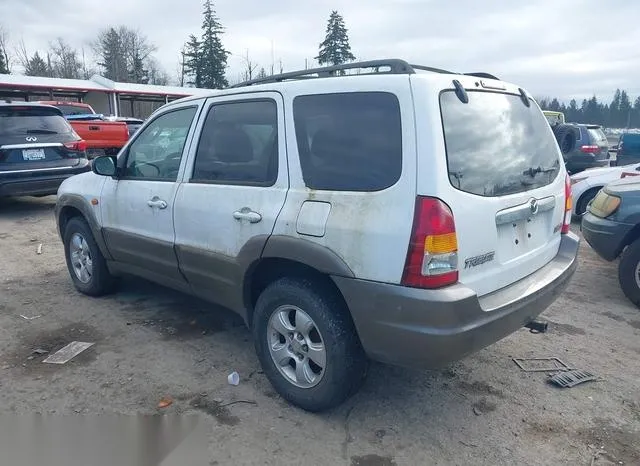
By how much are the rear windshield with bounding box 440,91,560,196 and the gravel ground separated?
4.44 feet

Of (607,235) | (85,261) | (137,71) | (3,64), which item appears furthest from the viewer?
(137,71)

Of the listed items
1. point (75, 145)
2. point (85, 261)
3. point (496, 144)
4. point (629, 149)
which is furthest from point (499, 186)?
point (629, 149)

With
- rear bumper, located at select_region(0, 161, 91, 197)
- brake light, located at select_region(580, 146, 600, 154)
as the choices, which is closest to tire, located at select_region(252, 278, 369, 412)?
rear bumper, located at select_region(0, 161, 91, 197)

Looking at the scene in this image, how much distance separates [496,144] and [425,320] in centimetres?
111

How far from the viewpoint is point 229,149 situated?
3514 mm

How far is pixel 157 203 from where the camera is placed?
156 inches

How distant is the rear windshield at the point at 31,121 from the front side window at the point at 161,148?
17.4 ft

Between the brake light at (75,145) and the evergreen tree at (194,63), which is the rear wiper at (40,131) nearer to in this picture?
the brake light at (75,145)

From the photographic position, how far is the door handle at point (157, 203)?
390 centimetres

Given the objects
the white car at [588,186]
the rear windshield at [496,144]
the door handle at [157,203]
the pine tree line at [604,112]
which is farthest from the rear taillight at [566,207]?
the pine tree line at [604,112]

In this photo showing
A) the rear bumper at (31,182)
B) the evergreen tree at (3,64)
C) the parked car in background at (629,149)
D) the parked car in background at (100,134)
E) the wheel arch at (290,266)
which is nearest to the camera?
the wheel arch at (290,266)

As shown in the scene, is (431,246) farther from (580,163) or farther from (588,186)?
(580,163)

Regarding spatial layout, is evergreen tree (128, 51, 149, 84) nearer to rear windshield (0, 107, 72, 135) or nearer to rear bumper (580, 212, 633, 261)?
rear windshield (0, 107, 72, 135)

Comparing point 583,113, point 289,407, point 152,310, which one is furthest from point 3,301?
point 583,113
